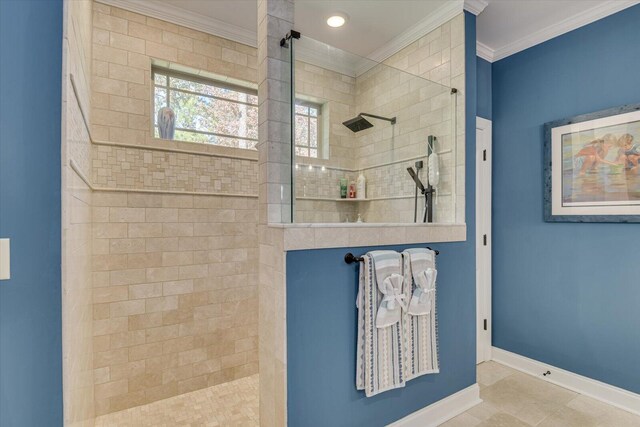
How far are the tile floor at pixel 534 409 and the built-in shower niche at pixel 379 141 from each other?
1.33 meters

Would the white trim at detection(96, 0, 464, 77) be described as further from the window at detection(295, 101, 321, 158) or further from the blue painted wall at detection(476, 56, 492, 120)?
the blue painted wall at detection(476, 56, 492, 120)

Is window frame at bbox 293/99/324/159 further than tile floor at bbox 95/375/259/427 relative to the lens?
No

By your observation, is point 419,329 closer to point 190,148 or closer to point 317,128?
point 317,128

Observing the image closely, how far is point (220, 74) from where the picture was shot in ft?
8.54

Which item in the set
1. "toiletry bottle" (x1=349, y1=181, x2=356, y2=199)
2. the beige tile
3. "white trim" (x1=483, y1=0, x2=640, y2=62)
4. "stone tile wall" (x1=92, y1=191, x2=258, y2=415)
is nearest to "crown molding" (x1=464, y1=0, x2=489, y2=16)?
"white trim" (x1=483, y1=0, x2=640, y2=62)

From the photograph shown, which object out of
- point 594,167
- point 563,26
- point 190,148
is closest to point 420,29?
point 563,26

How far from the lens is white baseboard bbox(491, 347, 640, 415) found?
7.13ft

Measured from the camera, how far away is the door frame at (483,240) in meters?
2.94

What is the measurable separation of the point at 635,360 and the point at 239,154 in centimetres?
323

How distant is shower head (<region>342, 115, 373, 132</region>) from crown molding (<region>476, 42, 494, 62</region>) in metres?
1.42

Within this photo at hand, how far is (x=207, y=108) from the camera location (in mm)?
2666

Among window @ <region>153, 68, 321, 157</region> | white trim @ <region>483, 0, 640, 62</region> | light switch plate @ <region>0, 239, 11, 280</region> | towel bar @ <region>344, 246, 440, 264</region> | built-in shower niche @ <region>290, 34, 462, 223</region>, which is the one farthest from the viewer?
window @ <region>153, 68, 321, 157</region>

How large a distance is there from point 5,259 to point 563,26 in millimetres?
3565

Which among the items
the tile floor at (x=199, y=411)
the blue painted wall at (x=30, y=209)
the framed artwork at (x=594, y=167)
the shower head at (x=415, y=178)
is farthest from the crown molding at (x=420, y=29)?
the tile floor at (x=199, y=411)
